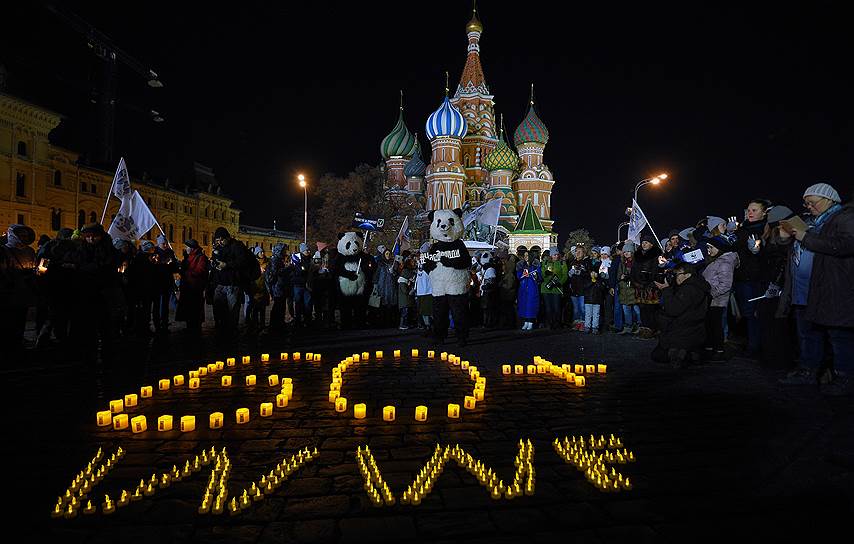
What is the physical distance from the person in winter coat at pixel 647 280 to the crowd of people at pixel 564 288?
0.09ft

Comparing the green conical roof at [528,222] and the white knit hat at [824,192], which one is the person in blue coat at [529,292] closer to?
the white knit hat at [824,192]

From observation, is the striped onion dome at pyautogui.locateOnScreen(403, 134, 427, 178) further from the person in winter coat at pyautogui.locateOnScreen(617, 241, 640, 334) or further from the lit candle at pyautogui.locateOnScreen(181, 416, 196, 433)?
the lit candle at pyautogui.locateOnScreen(181, 416, 196, 433)

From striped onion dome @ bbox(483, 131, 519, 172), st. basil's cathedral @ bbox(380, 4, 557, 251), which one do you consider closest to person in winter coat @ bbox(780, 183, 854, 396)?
st. basil's cathedral @ bbox(380, 4, 557, 251)

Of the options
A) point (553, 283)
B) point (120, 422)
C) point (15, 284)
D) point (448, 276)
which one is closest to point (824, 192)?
point (448, 276)

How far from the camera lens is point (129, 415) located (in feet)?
15.9

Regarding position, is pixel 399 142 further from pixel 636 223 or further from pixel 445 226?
pixel 445 226

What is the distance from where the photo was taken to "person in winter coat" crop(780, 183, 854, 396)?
5227mm

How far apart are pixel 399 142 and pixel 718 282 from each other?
62589mm

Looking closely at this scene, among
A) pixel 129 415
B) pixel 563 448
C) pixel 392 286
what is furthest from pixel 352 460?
pixel 392 286

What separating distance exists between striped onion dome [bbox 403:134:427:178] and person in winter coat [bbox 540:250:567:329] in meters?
55.0

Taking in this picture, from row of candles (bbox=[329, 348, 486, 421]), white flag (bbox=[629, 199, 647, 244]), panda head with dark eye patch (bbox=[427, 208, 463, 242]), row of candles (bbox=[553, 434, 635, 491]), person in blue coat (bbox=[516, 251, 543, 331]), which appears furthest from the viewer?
white flag (bbox=[629, 199, 647, 244])

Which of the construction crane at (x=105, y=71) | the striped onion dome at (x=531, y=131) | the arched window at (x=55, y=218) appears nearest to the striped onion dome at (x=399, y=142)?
the striped onion dome at (x=531, y=131)

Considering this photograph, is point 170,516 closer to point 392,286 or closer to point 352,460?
point 352,460

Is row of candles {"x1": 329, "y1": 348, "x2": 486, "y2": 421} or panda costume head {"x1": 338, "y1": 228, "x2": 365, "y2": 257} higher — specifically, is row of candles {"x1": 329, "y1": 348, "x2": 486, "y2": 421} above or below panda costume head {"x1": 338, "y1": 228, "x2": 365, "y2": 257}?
below
